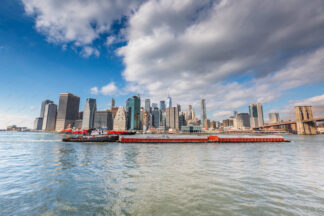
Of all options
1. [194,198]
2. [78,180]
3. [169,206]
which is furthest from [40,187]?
[194,198]

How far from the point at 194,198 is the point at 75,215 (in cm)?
738

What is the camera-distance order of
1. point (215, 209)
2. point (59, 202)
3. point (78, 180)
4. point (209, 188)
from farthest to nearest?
point (78, 180)
point (209, 188)
point (59, 202)
point (215, 209)

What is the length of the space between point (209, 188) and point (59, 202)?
36.3 ft

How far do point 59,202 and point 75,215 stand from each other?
274cm

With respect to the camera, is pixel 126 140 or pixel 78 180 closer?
pixel 78 180

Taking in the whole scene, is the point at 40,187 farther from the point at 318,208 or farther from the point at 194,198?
the point at 318,208

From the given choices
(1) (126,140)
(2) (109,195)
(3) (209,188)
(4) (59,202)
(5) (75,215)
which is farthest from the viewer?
(1) (126,140)

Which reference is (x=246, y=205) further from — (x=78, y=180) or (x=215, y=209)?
(x=78, y=180)

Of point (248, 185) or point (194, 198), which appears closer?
point (194, 198)

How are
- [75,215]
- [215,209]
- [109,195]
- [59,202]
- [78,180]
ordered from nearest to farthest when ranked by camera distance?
[75,215] < [215,209] < [59,202] < [109,195] < [78,180]

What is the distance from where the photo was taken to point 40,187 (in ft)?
43.6

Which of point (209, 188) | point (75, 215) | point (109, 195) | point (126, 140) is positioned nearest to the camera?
point (75, 215)

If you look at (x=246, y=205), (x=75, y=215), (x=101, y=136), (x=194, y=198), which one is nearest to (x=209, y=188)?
(x=194, y=198)

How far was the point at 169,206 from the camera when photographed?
31.1ft
